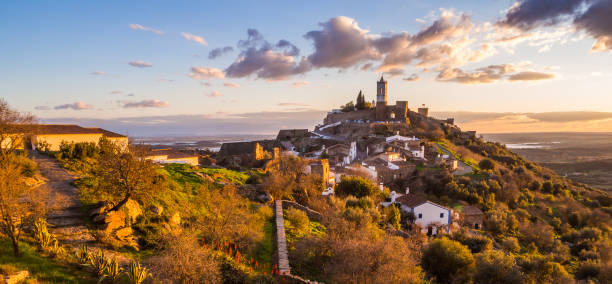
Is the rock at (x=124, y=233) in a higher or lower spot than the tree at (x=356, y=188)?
higher

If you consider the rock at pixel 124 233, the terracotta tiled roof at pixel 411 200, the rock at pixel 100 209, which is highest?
the rock at pixel 100 209

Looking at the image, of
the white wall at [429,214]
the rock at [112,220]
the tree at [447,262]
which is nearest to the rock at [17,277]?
the rock at [112,220]

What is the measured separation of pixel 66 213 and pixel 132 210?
5.80 ft

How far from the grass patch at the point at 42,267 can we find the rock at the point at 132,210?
Result: 104 inches

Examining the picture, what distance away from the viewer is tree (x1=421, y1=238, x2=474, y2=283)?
525 inches

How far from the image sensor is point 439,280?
1343cm

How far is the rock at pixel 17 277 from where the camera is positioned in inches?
206

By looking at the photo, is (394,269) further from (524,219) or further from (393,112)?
(393,112)

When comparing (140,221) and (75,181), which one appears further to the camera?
(75,181)

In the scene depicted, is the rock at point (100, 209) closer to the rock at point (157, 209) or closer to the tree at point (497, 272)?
the rock at point (157, 209)

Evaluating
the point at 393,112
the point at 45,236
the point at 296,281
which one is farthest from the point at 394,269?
the point at 393,112

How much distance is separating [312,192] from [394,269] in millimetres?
14328

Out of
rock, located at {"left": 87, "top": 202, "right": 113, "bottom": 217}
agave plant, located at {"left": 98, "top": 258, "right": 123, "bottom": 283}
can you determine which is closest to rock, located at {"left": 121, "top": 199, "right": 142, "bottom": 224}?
rock, located at {"left": 87, "top": 202, "right": 113, "bottom": 217}

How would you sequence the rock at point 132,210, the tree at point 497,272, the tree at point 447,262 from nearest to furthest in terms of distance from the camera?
the rock at point 132,210
the tree at point 497,272
the tree at point 447,262
